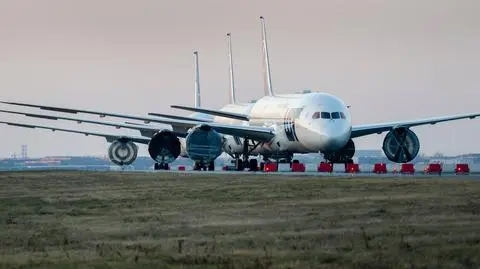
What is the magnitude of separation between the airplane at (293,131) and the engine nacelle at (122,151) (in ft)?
68.0

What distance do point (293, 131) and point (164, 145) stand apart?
982 centimetres

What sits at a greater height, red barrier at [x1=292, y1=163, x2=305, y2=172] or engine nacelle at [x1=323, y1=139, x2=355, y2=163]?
engine nacelle at [x1=323, y1=139, x2=355, y2=163]

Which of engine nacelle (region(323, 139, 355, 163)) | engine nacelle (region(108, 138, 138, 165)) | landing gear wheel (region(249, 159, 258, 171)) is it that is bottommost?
landing gear wheel (region(249, 159, 258, 171))

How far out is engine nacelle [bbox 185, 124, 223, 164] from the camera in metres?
72.8

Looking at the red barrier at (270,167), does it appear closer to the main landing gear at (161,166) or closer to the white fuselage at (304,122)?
the white fuselage at (304,122)

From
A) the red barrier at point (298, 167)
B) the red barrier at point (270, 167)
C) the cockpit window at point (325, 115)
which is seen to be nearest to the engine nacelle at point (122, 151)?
the red barrier at point (270, 167)

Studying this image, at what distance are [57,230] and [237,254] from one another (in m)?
7.52

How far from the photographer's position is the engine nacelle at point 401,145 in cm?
7506

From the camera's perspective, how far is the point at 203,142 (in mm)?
72938

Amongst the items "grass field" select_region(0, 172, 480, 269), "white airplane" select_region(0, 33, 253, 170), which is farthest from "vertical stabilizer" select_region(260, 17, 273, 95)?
"grass field" select_region(0, 172, 480, 269)

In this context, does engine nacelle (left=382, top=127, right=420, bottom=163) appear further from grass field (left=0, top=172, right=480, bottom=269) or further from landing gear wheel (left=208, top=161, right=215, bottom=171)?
grass field (left=0, top=172, right=480, bottom=269)

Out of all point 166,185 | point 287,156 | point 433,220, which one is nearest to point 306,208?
point 433,220

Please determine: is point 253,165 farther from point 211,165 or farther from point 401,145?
point 401,145

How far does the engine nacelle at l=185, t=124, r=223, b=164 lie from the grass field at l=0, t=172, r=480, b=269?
2888 cm
